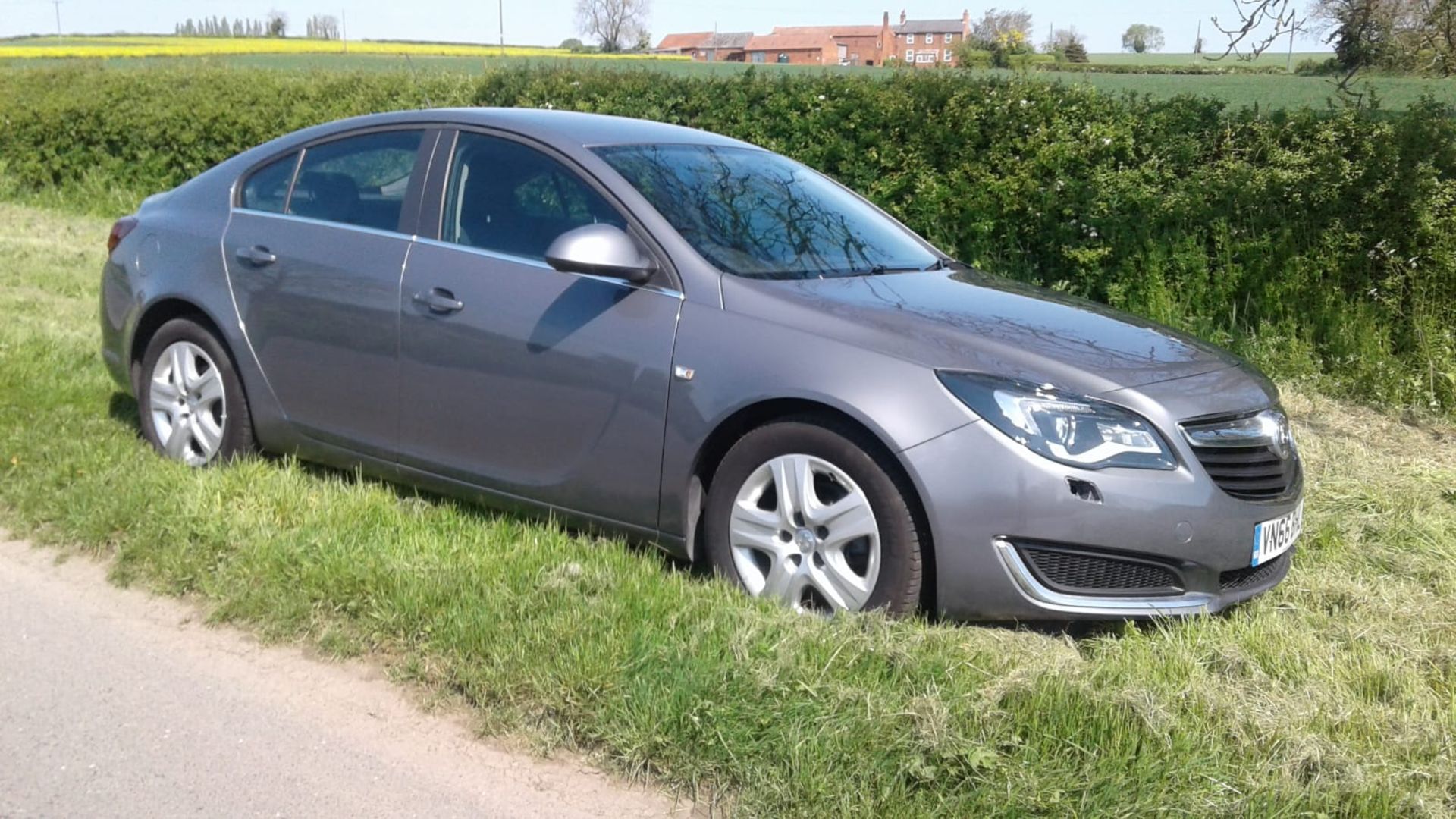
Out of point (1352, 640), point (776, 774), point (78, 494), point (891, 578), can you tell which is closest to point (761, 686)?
point (776, 774)

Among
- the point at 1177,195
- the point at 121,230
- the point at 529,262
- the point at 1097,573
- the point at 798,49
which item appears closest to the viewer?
the point at 1097,573

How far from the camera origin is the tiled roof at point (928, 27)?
75419mm

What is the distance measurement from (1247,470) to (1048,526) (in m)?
0.78

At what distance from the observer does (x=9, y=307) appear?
375 inches

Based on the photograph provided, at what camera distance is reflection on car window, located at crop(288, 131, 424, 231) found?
16.9ft

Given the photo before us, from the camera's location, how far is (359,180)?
5.36 m

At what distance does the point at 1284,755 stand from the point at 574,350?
7.96ft

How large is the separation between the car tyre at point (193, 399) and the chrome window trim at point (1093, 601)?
3182 millimetres

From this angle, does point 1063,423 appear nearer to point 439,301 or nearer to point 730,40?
point 439,301

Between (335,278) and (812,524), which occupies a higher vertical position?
(335,278)

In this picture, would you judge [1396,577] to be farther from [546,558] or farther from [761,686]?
[546,558]

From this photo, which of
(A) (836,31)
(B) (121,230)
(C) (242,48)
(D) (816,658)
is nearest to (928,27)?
(A) (836,31)

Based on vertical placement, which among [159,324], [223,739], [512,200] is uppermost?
[512,200]

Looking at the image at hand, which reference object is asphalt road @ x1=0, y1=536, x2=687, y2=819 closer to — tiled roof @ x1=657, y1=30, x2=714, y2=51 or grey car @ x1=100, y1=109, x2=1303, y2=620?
grey car @ x1=100, y1=109, x2=1303, y2=620
